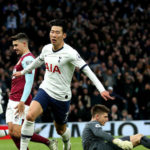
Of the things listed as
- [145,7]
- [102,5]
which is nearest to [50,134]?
[102,5]

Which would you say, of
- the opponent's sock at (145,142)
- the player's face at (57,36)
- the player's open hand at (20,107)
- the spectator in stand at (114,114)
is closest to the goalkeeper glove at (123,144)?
the opponent's sock at (145,142)

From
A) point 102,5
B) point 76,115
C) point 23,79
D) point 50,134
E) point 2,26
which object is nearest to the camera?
point 23,79

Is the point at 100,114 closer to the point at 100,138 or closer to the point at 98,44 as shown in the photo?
the point at 100,138

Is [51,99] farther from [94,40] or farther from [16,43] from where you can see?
[94,40]

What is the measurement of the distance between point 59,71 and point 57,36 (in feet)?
1.88

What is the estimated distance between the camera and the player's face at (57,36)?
23.2 feet

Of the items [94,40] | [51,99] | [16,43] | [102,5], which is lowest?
[51,99]

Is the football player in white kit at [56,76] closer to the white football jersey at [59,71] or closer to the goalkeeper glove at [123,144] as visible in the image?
the white football jersey at [59,71]

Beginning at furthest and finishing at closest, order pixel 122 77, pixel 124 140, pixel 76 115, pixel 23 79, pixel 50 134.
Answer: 1. pixel 122 77
2. pixel 76 115
3. pixel 50 134
4. pixel 23 79
5. pixel 124 140

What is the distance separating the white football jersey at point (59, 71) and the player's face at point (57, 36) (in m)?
0.11

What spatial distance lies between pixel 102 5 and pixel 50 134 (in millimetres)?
9362

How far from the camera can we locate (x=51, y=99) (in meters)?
7.03

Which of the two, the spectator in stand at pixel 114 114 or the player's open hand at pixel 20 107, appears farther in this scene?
the spectator in stand at pixel 114 114

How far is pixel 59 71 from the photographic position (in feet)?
23.1
